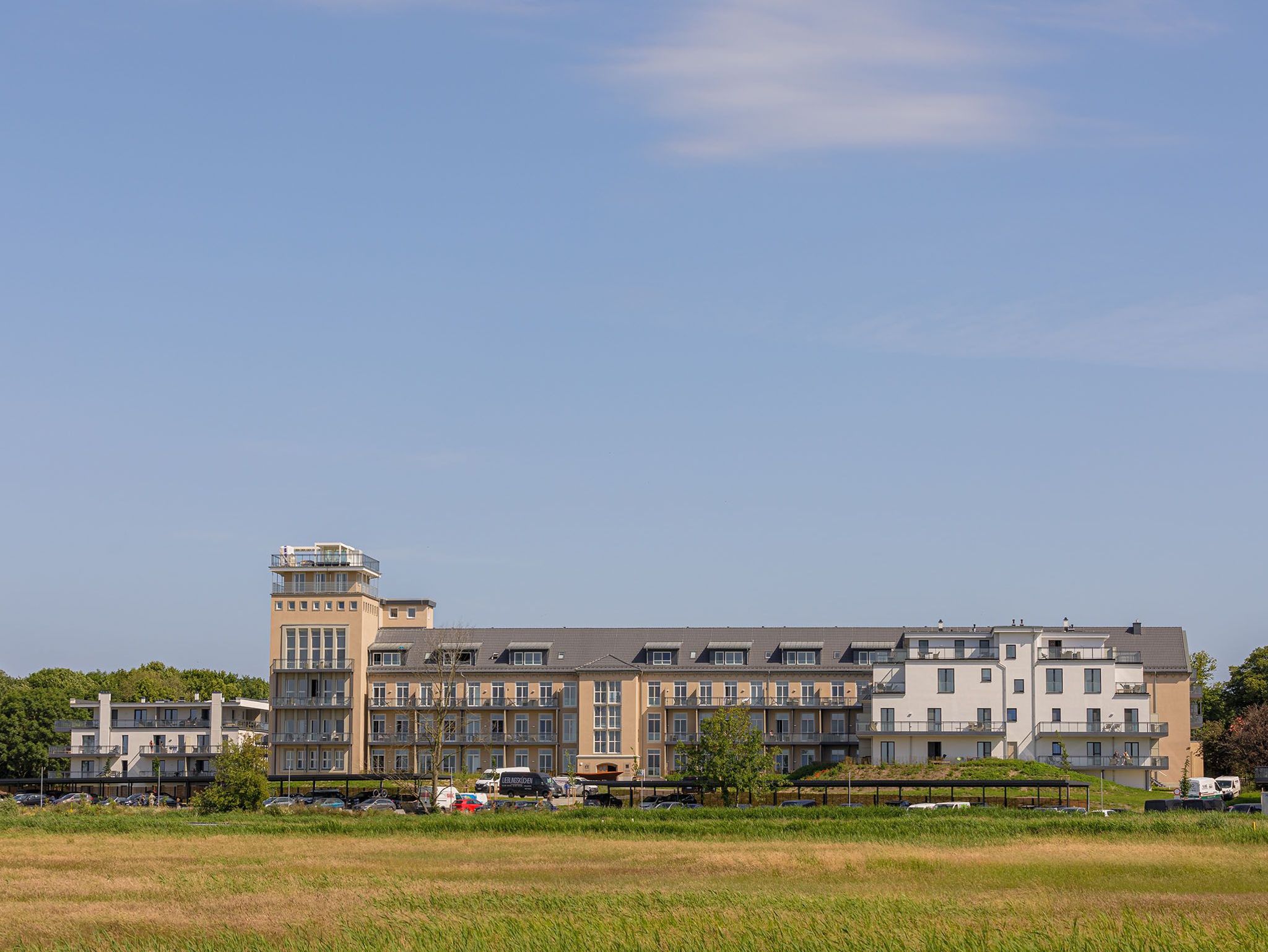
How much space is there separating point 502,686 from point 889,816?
58.2m

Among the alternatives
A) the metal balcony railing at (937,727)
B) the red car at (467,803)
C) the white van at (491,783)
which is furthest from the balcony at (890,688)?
the red car at (467,803)

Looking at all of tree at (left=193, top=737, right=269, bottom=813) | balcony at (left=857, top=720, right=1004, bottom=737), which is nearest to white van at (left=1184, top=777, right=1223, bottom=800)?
balcony at (left=857, top=720, right=1004, bottom=737)

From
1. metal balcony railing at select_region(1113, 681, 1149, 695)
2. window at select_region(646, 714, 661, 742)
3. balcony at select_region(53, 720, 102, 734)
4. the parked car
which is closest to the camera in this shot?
the parked car

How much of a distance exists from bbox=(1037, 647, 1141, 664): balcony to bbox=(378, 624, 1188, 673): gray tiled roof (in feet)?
28.8

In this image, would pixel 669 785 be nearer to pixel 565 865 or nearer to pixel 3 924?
pixel 565 865

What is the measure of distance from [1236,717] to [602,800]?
2347 inches

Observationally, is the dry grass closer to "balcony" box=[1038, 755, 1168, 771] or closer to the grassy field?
the grassy field

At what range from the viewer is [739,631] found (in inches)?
4820

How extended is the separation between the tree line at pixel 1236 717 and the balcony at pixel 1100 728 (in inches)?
294

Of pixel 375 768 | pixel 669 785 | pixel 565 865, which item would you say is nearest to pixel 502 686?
pixel 375 768

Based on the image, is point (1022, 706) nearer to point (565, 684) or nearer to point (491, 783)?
point (565, 684)

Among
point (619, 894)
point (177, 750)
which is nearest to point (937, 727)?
point (177, 750)

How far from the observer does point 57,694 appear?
453 ft

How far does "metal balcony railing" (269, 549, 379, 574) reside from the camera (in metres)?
122
